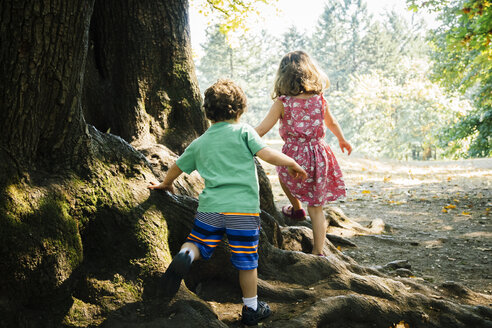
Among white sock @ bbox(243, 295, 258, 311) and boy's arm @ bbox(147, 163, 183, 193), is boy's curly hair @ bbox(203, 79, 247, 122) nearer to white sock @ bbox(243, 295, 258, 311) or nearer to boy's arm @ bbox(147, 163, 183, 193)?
boy's arm @ bbox(147, 163, 183, 193)

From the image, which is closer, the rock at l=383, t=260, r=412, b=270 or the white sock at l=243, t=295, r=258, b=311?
the white sock at l=243, t=295, r=258, b=311

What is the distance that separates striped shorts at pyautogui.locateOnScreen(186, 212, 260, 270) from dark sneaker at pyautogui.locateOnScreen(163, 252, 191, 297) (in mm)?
256

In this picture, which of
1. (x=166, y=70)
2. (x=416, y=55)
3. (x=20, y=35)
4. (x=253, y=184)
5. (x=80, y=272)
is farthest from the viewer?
(x=416, y=55)

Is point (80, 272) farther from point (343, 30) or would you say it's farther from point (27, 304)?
point (343, 30)

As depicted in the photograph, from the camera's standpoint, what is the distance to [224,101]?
291cm

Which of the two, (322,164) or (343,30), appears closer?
(322,164)

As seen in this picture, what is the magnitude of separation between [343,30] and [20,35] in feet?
179

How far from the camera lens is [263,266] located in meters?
3.36

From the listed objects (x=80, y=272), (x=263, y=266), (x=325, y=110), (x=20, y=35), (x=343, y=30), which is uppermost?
(x=343, y=30)

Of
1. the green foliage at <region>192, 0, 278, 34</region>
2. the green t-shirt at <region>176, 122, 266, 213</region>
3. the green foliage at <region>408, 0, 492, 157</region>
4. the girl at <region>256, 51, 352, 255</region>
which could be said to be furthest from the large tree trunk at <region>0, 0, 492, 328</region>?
the green foliage at <region>192, 0, 278, 34</region>

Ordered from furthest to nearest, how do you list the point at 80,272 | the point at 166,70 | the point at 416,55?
the point at 416,55, the point at 166,70, the point at 80,272

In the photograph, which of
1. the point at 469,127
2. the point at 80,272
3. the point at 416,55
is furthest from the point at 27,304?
the point at 416,55

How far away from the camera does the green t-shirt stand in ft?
9.16

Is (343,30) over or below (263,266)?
over
